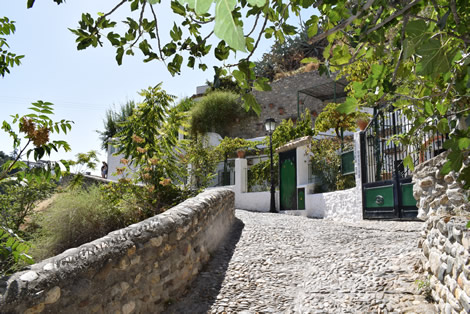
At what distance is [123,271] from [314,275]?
2.38 m

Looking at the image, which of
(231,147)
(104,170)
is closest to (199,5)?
(231,147)

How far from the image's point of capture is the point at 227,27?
1.98 ft

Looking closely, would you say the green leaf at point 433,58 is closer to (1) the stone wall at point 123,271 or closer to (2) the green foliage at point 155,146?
(1) the stone wall at point 123,271

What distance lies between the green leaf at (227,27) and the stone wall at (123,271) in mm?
2384

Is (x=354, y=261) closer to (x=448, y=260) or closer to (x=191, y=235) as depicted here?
(x=448, y=260)

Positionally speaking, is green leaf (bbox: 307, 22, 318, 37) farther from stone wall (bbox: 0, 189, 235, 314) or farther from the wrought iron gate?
the wrought iron gate

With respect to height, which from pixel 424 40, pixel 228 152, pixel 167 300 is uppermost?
pixel 228 152

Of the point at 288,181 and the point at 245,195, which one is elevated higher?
the point at 288,181

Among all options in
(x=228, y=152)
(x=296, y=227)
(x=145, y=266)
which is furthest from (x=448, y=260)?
(x=228, y=152)

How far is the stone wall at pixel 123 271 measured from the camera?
8.14 ft

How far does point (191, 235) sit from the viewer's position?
475 cm

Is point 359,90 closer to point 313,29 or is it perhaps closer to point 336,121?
point 313,29

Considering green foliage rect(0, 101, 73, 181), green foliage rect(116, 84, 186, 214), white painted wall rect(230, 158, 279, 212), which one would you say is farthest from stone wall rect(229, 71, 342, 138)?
green foliage rect(0, 101, 73, 181)

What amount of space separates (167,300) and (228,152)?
10.9 meters
